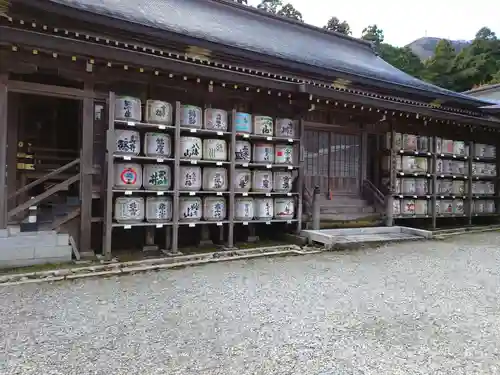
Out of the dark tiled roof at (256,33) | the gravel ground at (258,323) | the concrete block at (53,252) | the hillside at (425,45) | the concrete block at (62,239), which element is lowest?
the gravel ground at (258,323)

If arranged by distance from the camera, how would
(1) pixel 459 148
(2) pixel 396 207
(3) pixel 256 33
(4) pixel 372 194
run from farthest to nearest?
(3) pixel 256 33 < (1) pixel 459 148 < (4) pixel 372 194 < (2) pixel 396 207

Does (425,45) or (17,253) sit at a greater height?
(425,45)

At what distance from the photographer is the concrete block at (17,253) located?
494 cm

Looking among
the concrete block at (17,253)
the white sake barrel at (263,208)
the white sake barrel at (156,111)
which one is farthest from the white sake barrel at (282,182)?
the concrete block at (17,253)

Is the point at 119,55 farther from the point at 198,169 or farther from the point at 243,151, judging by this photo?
the point at 243,151

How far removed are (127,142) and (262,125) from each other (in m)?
2.46

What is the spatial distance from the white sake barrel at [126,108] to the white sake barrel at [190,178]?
1.11 metres

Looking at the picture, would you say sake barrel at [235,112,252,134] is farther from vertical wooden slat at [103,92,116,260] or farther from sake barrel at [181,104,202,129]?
vertical wooden slat at [103,92,116,260]

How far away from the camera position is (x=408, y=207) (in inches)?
353

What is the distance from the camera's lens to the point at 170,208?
6078 mm

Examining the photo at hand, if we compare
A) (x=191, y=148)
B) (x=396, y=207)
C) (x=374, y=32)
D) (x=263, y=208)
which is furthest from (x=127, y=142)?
(x=374, y=32)

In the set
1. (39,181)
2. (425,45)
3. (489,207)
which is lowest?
(489,207)

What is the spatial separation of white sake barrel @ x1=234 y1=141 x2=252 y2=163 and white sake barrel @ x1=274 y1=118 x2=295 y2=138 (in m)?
0.70

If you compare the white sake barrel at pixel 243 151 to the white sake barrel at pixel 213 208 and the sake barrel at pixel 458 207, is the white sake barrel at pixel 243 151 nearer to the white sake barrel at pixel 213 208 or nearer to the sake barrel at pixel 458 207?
the white sake barrel at pixel 213 208
